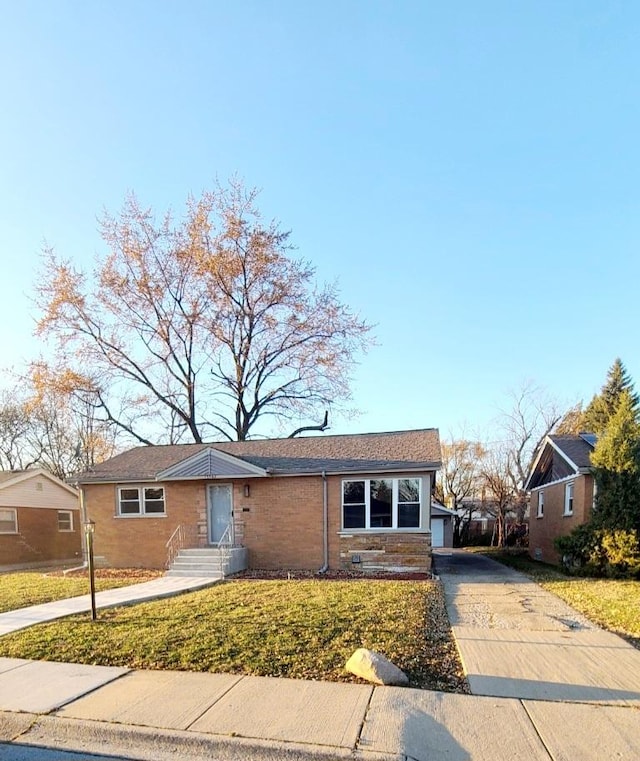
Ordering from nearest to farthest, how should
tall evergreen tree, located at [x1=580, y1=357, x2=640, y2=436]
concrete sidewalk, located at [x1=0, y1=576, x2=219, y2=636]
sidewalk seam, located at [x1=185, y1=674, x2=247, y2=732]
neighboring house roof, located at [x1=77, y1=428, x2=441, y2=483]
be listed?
1. sidewalk seam, located at [x1=185, y1=674, x2=247, y2=732]
2. concrete sidewalk, located at [x1=0, y1=576, x2=219, y2=636]
3. neighboring house roof, located at [x1=77, y1=428, x2=441, y2=483]
4. tall evergreen tree, located at [x1=580, y1=357, x2=640, y2=436]

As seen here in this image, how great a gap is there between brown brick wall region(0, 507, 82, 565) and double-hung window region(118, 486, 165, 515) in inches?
294

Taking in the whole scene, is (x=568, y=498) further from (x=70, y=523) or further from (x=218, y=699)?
(x=70, y=523)

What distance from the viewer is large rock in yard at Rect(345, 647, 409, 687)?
4418mm

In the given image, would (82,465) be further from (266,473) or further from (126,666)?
(126,666)

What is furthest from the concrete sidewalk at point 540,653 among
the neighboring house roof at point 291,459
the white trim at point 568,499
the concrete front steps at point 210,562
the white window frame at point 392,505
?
the white trim at point 568,499

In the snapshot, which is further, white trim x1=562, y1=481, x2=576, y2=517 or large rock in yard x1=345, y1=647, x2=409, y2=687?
white trim x1=562, y1=481, x2=576, y2=517

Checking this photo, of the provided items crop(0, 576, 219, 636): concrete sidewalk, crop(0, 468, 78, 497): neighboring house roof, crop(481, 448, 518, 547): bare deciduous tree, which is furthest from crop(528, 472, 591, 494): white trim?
crop(0, 468, 78, 497): neighboring house roof

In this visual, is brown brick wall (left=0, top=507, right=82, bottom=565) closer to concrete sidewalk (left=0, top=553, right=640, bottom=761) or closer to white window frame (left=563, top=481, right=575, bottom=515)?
concrete sidewalk (left=0, top=553, right=640, bottom=761)

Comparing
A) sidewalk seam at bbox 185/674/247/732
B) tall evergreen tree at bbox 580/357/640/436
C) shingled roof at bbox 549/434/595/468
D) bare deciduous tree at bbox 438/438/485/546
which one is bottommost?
bare deciduous tree at bbox 438/438/485/546

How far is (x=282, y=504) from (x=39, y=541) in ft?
43.4

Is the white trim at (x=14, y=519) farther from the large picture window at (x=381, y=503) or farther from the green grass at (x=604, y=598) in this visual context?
the green grass at (x=604, y=598)

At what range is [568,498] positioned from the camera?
1588 cm

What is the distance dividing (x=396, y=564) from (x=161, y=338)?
1748 centimetres

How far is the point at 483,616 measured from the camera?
24.3ft
